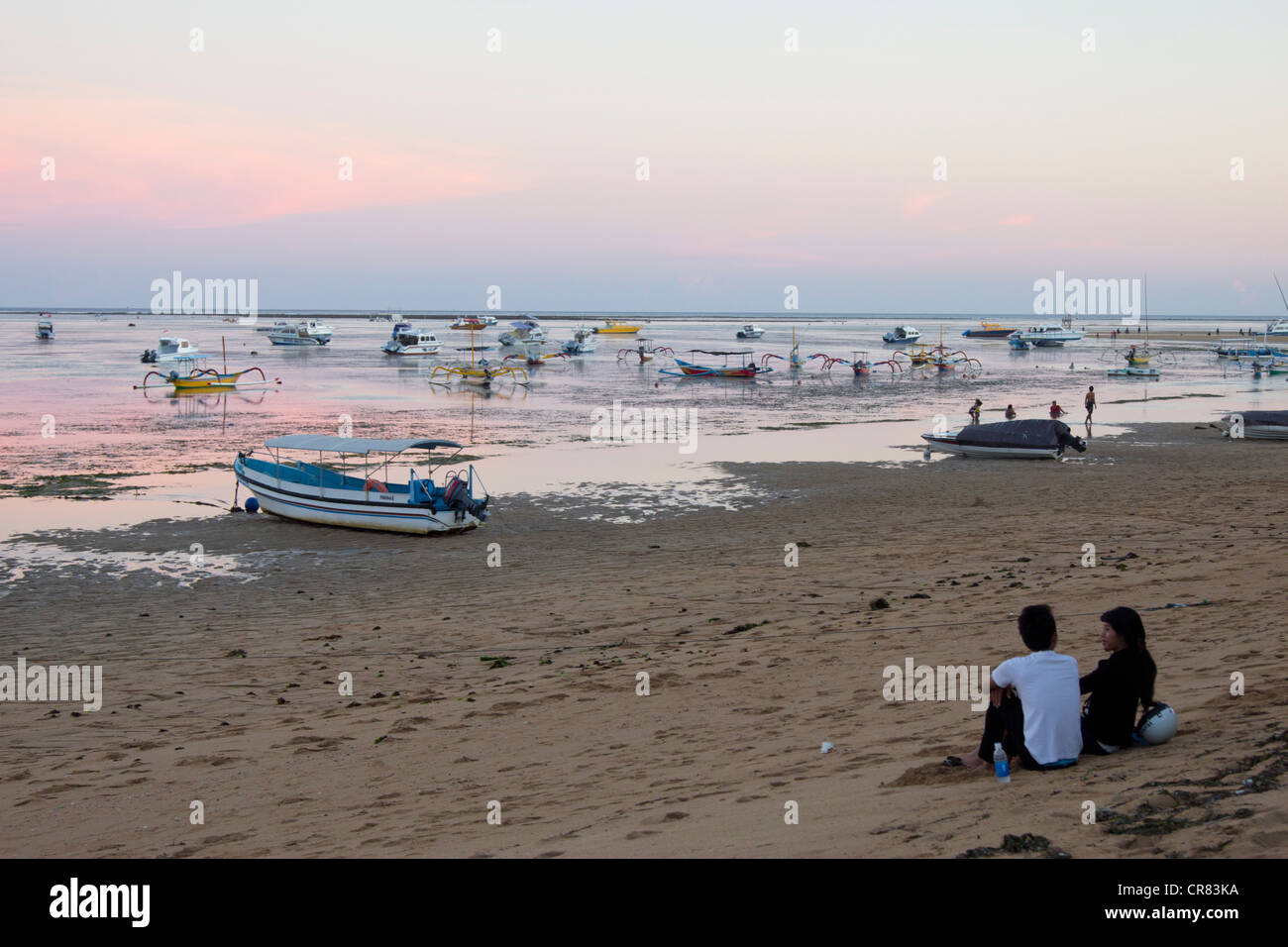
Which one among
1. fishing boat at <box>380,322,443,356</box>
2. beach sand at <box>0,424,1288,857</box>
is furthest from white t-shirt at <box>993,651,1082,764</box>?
fishing boat at <box>380,322,443,356</box>

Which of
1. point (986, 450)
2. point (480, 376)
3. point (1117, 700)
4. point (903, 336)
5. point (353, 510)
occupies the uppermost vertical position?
point (903, 336)

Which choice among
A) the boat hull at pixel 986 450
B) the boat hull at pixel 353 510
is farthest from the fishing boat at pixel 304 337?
the boat hull at pixel 353 510

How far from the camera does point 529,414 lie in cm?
4653

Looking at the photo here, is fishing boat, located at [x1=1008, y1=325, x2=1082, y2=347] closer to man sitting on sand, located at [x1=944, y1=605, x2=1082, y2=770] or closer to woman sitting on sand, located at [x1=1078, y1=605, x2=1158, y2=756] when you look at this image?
woman sitting on sand, located at [x1=1078, y1=605, x2=1158, y2=756]

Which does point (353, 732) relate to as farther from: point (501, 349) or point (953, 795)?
point (501, 349)

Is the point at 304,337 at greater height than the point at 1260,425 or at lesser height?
greater

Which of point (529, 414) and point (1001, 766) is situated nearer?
point (1001, 766)

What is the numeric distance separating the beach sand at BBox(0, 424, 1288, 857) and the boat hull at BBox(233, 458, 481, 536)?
43 centimetres

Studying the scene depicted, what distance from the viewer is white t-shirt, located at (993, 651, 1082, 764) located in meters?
6.15

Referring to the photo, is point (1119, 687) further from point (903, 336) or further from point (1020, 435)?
point (903, 336)

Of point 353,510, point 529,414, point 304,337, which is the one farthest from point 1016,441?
→ point 304,337

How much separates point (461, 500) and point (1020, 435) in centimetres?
1709

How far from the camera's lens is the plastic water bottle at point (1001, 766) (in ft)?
19.8
